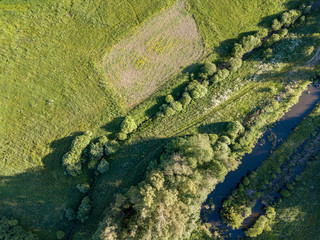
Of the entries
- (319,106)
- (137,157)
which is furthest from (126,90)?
(319,106)

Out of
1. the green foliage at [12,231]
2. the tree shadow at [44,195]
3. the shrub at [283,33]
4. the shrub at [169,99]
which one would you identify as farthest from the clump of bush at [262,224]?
the green foliage at [12,231]

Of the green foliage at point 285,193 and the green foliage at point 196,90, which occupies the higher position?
the green foliage at point 196,90

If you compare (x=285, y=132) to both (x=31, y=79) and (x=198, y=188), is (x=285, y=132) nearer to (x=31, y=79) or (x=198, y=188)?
(x=198, y=188)

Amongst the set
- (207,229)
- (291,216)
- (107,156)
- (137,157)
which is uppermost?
(107,156)

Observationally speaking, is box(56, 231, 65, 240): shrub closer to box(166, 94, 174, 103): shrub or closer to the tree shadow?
the tree shadow

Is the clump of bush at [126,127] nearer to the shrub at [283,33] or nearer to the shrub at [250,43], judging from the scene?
the shrub at [250,43]

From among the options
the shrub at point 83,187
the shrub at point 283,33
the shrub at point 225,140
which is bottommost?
the shrub at point 225,140
